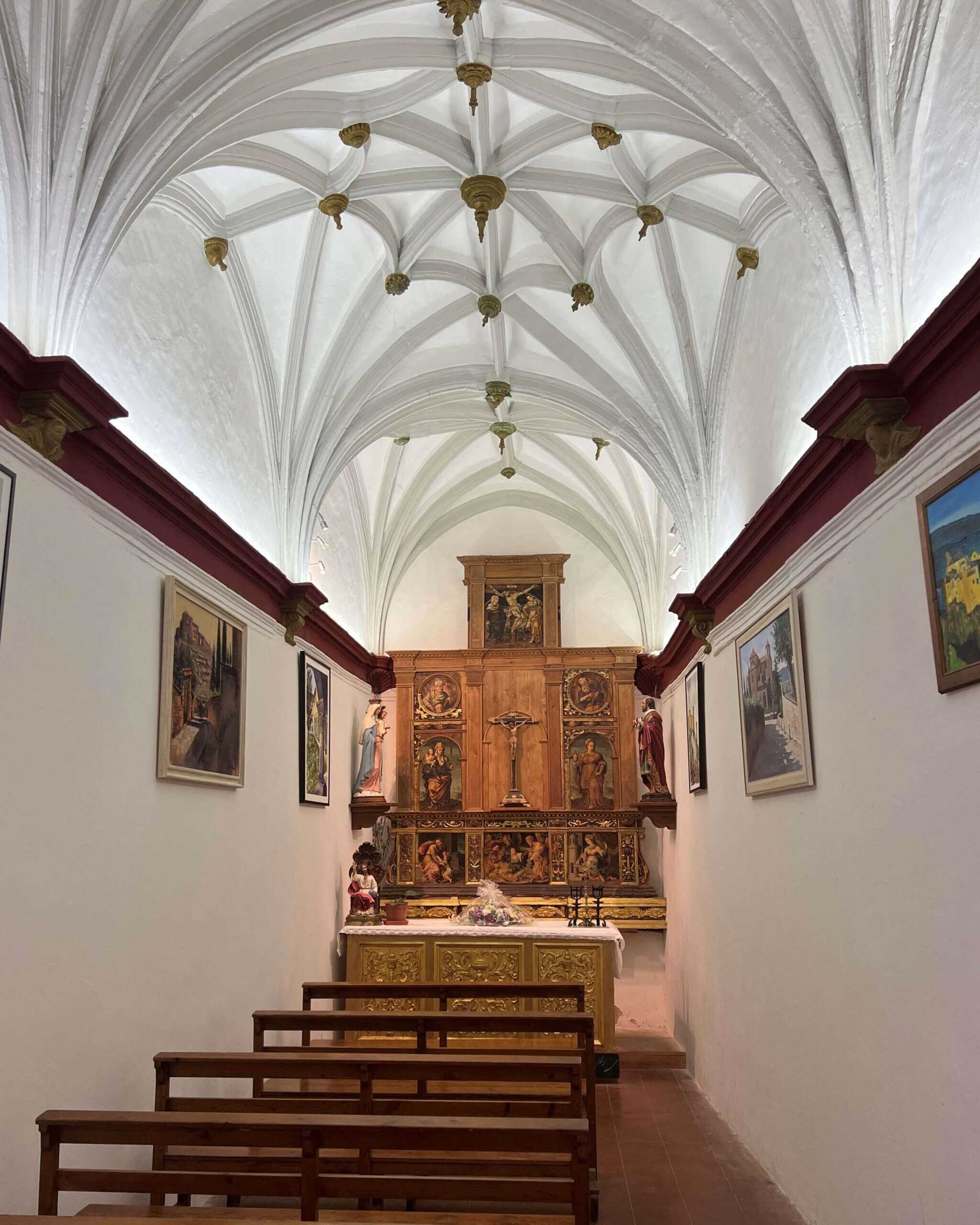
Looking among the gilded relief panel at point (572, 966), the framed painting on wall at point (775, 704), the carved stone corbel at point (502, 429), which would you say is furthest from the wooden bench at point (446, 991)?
the carved stone corbel at point (502, 429)

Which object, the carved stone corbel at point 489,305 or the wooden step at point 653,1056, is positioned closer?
the carved stone corbel at point 489,305

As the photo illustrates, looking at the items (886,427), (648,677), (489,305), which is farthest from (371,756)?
(886,427)

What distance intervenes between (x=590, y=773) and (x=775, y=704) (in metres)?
7.27

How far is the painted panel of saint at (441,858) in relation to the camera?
13.8 m

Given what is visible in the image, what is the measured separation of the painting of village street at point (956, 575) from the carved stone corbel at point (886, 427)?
21.1 inches

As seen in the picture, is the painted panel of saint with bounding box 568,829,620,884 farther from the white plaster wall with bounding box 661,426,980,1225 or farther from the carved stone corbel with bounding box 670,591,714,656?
the white plaster wall with bounding box 661,426,980,1225

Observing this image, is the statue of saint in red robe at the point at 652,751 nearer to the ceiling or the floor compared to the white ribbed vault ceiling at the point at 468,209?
nearer to the floor

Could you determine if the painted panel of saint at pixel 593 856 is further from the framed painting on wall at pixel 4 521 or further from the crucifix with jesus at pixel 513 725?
the framed painting on wall at pixel 4 521

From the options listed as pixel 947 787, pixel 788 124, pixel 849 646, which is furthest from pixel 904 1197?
pixel 788 124

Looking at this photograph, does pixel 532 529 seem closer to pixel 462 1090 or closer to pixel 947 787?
pixel 462 1090

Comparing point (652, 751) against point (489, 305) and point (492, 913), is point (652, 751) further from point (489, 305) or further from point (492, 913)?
point (489, 305)

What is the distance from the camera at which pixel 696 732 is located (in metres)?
10.1

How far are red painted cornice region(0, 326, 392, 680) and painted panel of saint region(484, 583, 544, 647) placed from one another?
15.9 ft

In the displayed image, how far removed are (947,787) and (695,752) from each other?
5908 mm
